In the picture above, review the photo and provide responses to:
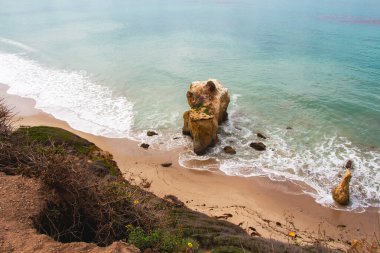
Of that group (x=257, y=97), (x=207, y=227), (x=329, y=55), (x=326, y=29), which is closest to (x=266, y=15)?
(x=326, y=29)

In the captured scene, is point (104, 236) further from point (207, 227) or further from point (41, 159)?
point (207, 227)

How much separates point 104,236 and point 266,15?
260ft

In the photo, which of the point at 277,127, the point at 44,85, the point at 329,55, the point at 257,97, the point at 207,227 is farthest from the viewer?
the point at 329,55

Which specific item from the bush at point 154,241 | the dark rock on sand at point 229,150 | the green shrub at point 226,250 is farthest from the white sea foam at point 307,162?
the bush at point 154,241

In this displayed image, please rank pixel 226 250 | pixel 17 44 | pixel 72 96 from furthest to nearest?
pixel 17 44
pixel 72 96
pixel 226 250

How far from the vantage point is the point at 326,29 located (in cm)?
5766

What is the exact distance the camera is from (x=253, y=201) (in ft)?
51.2

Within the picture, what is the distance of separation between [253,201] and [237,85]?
17.6 m

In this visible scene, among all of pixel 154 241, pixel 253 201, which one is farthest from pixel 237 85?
pixel 154 241

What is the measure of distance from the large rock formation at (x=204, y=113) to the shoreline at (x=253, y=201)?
80.5 inches

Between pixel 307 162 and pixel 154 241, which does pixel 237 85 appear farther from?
pixel 154 241

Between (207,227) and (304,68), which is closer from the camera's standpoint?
(207,227)

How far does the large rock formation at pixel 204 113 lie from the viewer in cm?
1886

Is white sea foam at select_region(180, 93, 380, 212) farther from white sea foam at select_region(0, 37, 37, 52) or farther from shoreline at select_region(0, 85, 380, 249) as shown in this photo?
white sea foam at select_region(0, 37, 37, 52)
